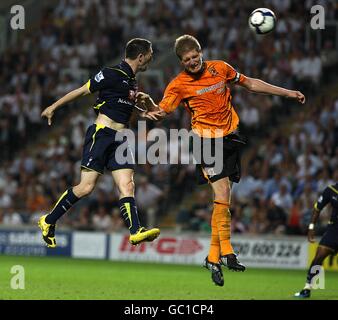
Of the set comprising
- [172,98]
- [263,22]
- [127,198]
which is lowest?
[127,198]

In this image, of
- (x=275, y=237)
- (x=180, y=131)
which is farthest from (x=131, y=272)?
(x=180, y=131)

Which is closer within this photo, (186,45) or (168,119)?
(186,45)

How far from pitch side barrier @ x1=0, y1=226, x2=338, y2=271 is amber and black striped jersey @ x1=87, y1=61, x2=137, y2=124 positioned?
936 centimetres

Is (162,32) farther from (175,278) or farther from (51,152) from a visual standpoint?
(175,278)

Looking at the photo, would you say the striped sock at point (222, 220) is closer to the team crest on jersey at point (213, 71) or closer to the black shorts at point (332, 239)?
the team crest on jersey at point (213, 71)

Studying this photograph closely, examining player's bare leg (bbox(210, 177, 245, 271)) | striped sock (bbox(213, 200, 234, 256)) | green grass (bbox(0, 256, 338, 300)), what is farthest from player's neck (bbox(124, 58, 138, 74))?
green grass (bbox(0, 256, 338, 300))

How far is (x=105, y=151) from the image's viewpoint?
11.7 meters

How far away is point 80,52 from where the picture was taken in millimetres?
27891

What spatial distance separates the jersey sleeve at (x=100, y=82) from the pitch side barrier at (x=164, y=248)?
9656mm

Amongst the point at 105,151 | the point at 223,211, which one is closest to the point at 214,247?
the point at 223,211

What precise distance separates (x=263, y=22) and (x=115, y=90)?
2265 millimetres

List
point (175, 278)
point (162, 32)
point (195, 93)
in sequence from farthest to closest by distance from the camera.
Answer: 1. point (162, 32)
2. point (175, 278)
3. point (195, 93)

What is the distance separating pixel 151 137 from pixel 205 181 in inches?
423

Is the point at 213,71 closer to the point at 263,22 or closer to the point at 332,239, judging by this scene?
the point at 263,22
